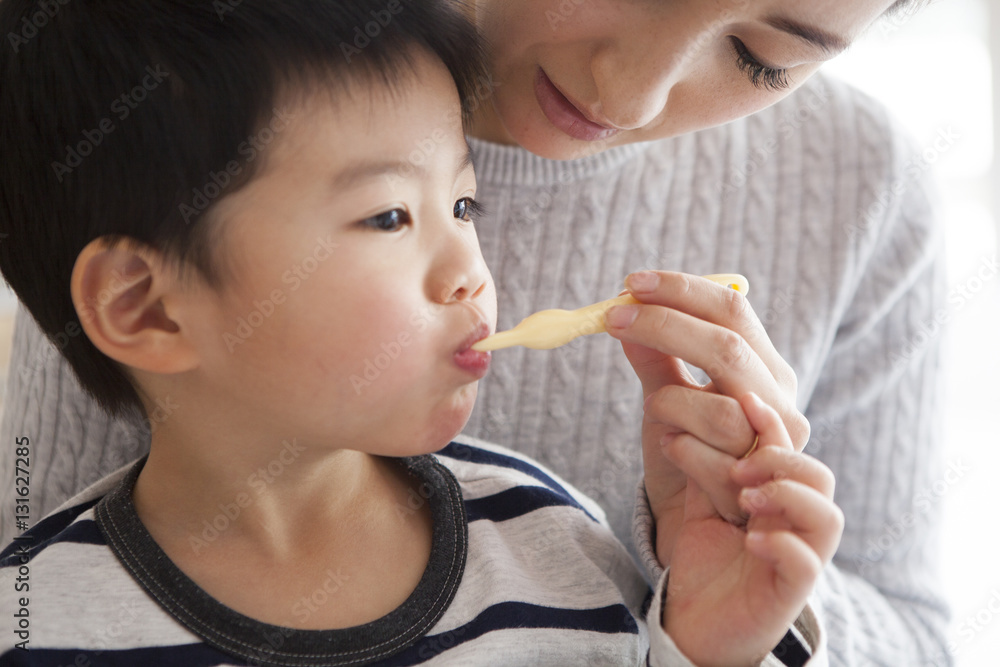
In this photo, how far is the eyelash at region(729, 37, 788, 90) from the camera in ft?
3.09

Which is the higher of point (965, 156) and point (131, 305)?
point (131, 305)

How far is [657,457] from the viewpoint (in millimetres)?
1031

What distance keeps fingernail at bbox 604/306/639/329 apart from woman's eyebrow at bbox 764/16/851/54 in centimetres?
35

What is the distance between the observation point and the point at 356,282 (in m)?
0.79

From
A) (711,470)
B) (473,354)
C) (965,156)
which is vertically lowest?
(965,156)

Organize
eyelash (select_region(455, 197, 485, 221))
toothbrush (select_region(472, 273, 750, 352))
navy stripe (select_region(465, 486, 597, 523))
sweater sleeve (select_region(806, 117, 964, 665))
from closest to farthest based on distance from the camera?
toothbrush (select_region(472, 273, 750, 352)), eyelash (select_region(455, 197, 485, 221)), navy stripe (select_region(465, 486, 597, 523)), sweater sleeve (select_region(806, 117, 964, 665))

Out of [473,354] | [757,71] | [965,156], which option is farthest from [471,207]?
[965,156]

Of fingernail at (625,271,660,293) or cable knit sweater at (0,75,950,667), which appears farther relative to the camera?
cable knit sweater at (0,75,950,667)

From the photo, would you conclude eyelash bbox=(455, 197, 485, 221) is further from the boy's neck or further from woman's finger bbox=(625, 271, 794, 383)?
the boy's neck

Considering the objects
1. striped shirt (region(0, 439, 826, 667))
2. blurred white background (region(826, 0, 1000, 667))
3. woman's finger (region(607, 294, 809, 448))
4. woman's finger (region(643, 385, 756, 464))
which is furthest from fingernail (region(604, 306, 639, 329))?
blurred white background (region(826, 0, 1000, 667))

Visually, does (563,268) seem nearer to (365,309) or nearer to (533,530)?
(533,530)

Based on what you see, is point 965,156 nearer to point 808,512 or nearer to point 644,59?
point 644,59

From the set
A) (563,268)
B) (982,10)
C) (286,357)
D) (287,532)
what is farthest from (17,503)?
(982,10)

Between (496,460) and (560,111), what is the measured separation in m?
0.48
